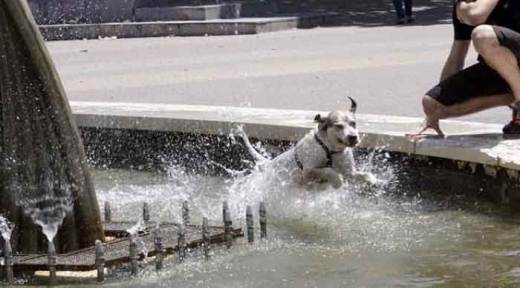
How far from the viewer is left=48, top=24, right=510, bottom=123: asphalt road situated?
1118 cm

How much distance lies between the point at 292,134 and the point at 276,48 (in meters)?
9.31

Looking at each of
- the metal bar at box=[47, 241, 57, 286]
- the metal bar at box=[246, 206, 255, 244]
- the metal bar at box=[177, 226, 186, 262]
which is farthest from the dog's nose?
the metal bar at box=[47, 241, 57, 286]

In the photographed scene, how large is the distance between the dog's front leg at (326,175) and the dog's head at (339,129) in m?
0.15

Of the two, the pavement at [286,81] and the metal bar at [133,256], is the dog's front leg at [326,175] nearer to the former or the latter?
the pavement at [286,81]

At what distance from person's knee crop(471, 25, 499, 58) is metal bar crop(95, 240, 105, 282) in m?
2.99

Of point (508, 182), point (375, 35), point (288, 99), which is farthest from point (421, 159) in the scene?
point (375, 35)

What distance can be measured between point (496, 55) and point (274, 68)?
23.0 feet

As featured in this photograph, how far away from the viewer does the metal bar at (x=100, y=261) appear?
5.72 metres

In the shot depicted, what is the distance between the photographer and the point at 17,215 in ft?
20.2

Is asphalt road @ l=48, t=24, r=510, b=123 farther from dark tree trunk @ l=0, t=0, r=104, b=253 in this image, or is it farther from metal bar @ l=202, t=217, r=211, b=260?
dark tree trunk @ l=0, t=0, r=104, b=253

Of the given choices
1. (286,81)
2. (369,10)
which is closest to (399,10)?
(369,10)

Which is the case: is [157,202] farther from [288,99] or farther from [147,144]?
[288,99]

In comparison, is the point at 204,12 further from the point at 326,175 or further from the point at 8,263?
the point at 8,263

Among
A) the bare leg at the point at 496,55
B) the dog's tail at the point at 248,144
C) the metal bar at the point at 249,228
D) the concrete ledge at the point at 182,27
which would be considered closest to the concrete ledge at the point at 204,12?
the concrete ledge at the point at 182,27
